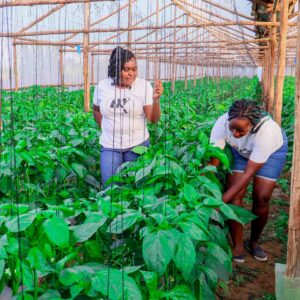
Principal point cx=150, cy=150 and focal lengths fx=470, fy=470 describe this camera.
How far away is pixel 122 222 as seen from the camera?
1.70 meters

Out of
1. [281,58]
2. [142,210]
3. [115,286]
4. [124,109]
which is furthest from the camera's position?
[281,58]

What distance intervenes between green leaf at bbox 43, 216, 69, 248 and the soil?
1.60 metres

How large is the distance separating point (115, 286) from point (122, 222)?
1.01 ft

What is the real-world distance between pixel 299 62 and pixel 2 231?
161cm

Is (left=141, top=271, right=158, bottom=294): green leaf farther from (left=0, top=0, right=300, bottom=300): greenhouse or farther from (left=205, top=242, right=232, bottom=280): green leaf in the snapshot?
(left=205, top=242, right=232, bottom=280): green leaf

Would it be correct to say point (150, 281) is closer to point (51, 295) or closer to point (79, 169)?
point (51, 295)

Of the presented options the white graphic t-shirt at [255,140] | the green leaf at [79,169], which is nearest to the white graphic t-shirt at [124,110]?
the green leaf at [79,169]

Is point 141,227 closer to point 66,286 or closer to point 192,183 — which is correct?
point 66,286

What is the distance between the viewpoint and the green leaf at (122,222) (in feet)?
5.59

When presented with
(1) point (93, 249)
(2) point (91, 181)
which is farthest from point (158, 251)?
(2) point (91, 181)

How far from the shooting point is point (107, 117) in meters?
3.31

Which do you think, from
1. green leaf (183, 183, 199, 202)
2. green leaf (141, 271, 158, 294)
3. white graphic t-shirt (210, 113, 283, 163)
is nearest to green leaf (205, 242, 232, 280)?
green leaf (183, 183, 199, 202)

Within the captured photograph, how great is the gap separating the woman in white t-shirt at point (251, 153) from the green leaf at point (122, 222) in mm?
1315

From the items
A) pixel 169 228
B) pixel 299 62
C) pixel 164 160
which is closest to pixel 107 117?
pixel 164 160
